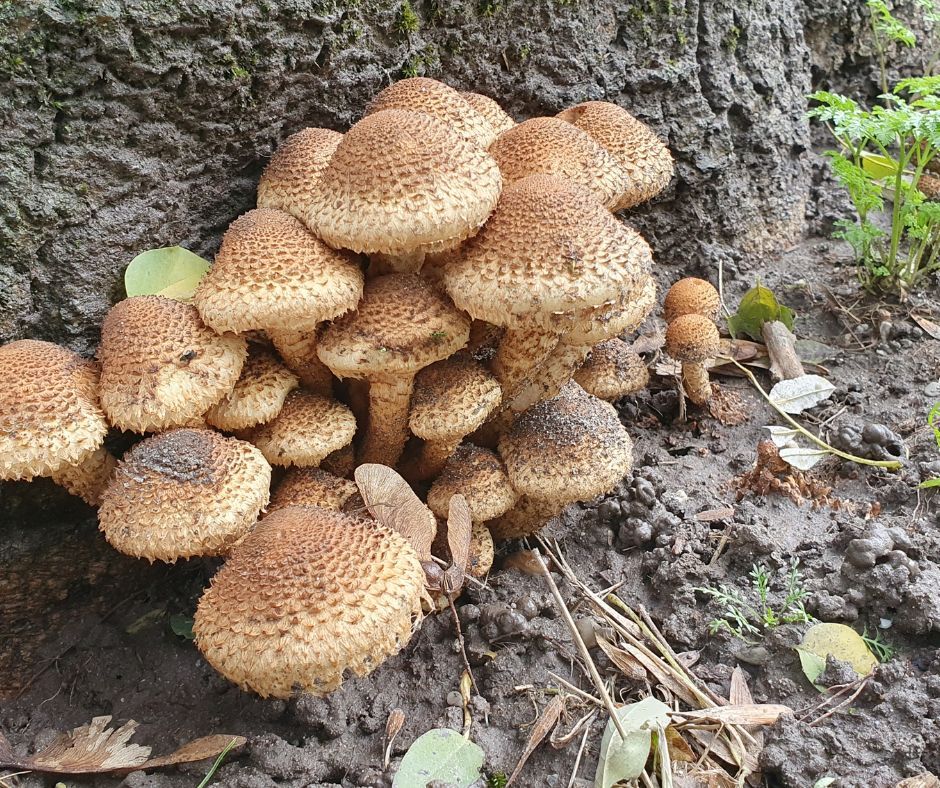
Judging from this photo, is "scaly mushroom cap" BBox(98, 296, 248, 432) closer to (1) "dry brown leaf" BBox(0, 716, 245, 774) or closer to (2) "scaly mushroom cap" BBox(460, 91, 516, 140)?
(1) "dry brown leaf" BBox(0, 716, 245, 774)

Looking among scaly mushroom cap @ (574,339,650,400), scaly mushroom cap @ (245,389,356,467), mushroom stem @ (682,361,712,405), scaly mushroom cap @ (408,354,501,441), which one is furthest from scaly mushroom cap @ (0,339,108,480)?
mushroom stem @ (682,361,712,405)

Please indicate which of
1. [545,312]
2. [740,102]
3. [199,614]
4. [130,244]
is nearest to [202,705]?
[199,614]

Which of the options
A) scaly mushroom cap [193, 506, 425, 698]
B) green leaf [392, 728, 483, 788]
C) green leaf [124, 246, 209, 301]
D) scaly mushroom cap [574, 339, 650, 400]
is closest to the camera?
scaly mushroom cap [193, 506, 425, 698]

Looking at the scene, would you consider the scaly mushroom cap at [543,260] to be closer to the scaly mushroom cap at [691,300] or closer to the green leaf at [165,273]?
the green leaf at [165,273]

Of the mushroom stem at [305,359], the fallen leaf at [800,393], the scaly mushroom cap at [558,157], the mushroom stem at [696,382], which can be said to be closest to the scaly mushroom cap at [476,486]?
the mushroom stem at [305,359]

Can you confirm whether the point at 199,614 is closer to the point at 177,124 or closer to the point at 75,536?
the point at 75,536

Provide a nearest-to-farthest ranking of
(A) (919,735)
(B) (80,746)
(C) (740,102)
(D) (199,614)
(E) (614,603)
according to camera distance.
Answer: (D) (199,614), (A) (919,735), (B) (80,746), (E) (614,603), (C) (740,102)
